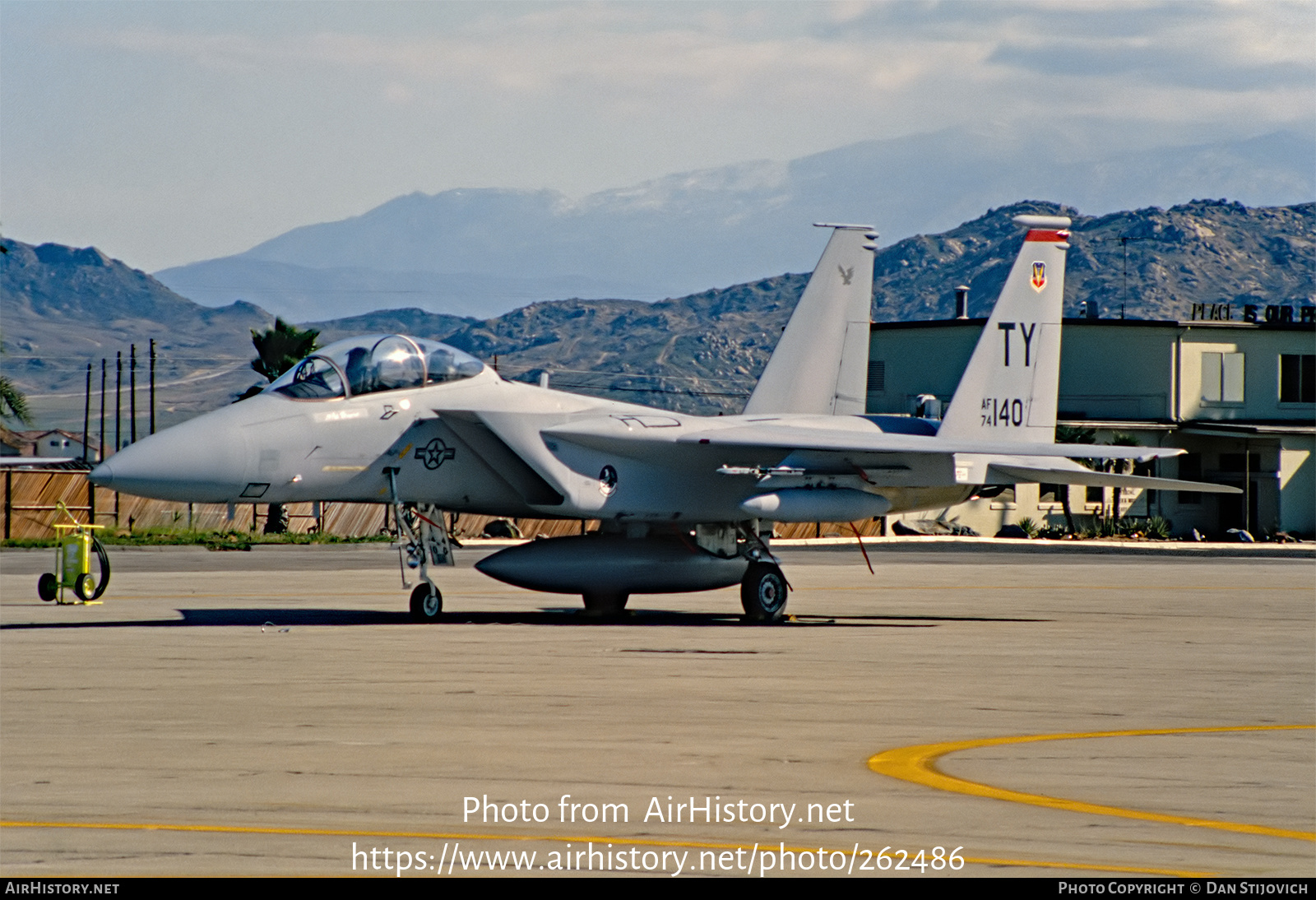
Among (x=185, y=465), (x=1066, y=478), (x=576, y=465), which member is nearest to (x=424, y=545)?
(x=576, y=465)

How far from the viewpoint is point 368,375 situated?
54.8ft

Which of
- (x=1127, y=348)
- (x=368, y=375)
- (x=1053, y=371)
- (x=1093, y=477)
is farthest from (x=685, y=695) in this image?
(x=1127, y=348)

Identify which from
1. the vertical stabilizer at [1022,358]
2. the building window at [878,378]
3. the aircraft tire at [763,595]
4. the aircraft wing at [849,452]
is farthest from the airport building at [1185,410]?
the aircraft tire at [763,595]

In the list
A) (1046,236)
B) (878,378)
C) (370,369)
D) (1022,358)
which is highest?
(878,378)

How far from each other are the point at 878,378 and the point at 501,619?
158 ft

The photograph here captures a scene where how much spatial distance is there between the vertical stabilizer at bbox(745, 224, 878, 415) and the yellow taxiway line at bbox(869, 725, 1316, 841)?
1266cm

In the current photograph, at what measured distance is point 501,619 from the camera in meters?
18.4

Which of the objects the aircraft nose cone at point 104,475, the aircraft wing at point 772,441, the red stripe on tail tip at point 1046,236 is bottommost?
the aircraft nose cone at point 104,475

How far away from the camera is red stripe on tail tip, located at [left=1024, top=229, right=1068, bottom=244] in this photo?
21.5 m

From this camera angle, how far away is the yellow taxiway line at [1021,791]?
21.8 ft

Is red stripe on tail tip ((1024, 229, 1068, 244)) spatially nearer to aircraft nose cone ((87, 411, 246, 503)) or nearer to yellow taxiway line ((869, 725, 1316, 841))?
aircraft nose cone ((87, 411, 246, 503))

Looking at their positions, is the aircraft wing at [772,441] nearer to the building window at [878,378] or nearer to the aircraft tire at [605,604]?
the aircraft tire at [605,604]

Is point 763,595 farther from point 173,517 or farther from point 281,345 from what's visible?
point 281,345

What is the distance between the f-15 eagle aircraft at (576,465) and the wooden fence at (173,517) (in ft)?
70.3
